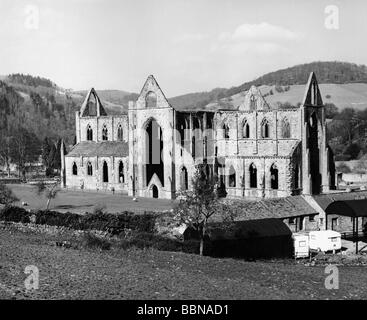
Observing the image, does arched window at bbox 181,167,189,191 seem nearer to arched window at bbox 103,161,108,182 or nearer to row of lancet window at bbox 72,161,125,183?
row of lancet window at bbox 72,161,125,183

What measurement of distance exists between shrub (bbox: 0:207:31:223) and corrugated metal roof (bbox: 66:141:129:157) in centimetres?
2858

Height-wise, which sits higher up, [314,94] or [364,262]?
[314,94]

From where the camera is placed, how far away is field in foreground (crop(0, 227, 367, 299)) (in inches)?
856

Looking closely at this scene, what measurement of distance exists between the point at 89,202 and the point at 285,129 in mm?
20869

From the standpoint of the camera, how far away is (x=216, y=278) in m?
25.9

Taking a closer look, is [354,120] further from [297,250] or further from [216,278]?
[216,278]

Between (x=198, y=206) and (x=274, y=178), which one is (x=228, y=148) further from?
(x=198, y=206)

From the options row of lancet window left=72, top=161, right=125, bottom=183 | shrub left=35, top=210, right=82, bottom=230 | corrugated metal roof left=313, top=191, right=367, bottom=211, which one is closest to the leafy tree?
row of lancet window left=72, top=161, right=125, bottom=183

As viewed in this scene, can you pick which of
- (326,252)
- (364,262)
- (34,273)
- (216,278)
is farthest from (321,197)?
(34,273)

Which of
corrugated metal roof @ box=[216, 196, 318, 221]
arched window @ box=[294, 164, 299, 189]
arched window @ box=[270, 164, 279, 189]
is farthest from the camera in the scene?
arched window @ box=[270, 164, 279, 189]

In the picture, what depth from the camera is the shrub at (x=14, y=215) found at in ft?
148

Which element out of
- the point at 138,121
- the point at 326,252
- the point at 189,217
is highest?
the point at 138,121

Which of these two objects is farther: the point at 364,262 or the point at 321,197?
the point at 321,197
